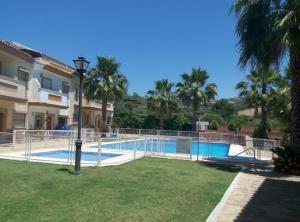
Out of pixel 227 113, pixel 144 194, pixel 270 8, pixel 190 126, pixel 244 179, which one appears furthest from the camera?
pixel 227 113

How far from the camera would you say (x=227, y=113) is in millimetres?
67938

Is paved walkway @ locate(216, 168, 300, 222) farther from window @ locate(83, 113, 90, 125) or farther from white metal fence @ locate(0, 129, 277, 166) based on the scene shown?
window @ locate(83, 113, 90, 125)

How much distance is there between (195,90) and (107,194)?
3485 cm

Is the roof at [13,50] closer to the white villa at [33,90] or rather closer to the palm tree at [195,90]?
the white villa at [33,90]

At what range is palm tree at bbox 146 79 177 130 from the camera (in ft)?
137

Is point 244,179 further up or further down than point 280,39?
further down

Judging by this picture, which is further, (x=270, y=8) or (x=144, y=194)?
(x=270, y=8)

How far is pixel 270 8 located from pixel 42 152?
13990 mm

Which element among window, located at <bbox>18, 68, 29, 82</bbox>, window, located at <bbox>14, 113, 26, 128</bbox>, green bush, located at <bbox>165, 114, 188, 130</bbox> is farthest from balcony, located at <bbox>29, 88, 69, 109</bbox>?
green bush, located at <bbox>165, 114, 188, 130</bbox>

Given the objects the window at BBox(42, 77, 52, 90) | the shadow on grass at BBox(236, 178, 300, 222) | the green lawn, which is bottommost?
the shadow on grass at BBox(236, 178, 300, 222)

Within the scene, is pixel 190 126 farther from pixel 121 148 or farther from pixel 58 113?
pixel 121 148

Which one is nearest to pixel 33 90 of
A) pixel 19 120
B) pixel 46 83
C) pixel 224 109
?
pixel 19 120

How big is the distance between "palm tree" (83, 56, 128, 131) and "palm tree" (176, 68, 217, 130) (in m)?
10.5

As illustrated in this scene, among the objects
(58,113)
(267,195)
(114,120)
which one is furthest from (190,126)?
(267,195)
